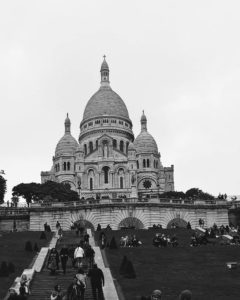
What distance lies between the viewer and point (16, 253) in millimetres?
38688

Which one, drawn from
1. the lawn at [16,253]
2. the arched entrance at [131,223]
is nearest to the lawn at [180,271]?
the lawn at [16,253]

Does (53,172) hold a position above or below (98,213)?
above

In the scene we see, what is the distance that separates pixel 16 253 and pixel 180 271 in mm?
11669

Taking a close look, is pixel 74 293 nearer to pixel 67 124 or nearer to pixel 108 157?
pixel 108 157

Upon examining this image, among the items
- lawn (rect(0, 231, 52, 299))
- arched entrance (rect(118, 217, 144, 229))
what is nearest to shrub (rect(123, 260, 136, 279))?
lawn (rect(0, 231, 52, 299))

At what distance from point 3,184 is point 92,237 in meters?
45.5

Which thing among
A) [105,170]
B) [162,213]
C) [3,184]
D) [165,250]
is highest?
[105,170]

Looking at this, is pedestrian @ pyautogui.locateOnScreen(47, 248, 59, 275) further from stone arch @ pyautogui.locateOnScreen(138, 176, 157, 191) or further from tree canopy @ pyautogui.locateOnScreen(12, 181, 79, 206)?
stone arch @ pyautogui.locateOnScreen(138, 176, 157, 191)

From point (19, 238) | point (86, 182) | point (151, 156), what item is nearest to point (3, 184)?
point (19, 238)

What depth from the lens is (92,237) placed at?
47.6m

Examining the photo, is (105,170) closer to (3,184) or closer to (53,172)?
(53,172)

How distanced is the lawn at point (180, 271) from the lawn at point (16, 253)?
465 centimetres

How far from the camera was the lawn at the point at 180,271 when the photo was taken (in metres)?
25.9

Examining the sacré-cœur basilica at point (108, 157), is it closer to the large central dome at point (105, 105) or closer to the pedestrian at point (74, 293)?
the large central dome at point (105, 105)
